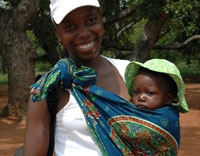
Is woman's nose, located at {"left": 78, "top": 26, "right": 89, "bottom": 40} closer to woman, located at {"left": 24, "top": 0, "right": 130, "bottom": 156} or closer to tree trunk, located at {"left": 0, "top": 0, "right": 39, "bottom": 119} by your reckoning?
woman, located at {"left": 24, "top": 0, "right": 130, "bottom": 156}

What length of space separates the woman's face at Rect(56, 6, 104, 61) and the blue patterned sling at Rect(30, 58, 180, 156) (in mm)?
78

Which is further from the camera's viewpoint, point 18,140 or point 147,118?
point 18,140

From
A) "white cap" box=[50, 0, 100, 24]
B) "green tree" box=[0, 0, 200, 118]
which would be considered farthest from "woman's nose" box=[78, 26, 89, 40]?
"green tree" box=[0, 0, 200, 118]

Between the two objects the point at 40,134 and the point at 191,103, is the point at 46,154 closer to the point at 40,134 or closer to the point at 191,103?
the point at 40,134

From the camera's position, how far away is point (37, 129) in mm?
1462

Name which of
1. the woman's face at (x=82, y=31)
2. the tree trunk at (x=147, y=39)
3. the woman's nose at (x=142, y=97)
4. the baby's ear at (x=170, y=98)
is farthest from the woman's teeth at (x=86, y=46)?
the tree trunk at (x=147, y=39)

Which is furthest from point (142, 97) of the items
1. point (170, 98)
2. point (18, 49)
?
point (18, 49)

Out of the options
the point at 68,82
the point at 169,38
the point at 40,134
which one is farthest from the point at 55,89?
the point at 169,38

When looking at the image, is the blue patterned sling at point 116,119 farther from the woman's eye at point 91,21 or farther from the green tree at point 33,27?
the green tree at point 33,27

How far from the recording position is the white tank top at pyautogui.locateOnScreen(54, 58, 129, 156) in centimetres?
150

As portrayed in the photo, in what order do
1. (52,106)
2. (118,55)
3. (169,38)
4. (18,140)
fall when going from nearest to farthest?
(52,106) < (18,140) < (118,55) < (169,38)

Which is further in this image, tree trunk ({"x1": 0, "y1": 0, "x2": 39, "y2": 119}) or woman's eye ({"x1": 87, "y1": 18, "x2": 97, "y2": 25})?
tree trunk ({"x1": 0, "y1": 0, "x2": 39, "y2": 119})

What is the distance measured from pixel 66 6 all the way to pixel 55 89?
378 millimetres

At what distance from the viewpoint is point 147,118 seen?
159 cm
